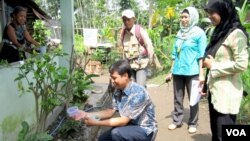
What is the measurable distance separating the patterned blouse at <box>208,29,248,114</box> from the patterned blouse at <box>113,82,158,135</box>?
0.62m

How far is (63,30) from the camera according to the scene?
516cm

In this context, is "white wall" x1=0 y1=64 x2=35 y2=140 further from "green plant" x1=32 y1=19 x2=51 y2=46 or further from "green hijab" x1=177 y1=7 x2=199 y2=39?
"green plant" x1=32 y1=19 x2=51 y2=46

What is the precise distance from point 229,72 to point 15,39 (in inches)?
114

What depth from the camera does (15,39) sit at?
4.43 m

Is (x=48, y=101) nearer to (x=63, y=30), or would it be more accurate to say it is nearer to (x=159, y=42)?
(x=63, y=30)

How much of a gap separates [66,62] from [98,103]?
85cm

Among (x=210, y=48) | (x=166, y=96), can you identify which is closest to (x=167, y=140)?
(x=210, y=48)

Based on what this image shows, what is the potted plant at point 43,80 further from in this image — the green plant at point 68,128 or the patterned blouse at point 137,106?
the patterned blouse at point 137,106

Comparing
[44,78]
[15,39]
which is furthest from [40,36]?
[44,78]

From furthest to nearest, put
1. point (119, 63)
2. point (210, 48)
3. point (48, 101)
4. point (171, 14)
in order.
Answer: point (171, 14)
point (48, 101)
point (210, 48)
point (119, 63)

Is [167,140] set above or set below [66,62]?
below

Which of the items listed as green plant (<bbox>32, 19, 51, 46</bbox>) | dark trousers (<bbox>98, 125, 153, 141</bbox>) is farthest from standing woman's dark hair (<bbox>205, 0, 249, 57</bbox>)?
green plant (<bbox>32, 19, 51, 46</bbox>)

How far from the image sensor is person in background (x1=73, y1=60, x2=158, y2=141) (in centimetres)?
278

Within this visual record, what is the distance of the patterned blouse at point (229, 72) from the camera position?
111 inches
